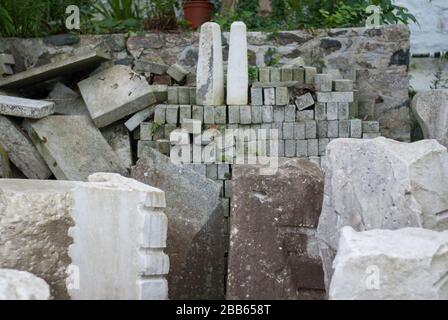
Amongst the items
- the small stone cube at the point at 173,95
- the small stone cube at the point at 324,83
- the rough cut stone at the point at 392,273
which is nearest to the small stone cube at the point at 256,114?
the small stone cube at the point at 324,83

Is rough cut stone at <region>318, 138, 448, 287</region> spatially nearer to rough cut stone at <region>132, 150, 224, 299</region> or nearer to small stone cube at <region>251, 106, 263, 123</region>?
rough cut stone at <region>132, 150, 224, 299</region>

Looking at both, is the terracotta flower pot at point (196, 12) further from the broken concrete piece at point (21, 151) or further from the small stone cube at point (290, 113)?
the broken concrete piece at point (21, 151)

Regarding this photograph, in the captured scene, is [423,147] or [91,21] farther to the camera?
[91,21]

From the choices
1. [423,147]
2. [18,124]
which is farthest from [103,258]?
[18,124]

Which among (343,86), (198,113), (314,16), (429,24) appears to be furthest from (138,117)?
(429,24)

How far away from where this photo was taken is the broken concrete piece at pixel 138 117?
6.62 metres

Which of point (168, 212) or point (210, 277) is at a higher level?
point (168, 212)

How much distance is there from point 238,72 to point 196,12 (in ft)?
6.28

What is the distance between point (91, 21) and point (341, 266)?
16.2 ft

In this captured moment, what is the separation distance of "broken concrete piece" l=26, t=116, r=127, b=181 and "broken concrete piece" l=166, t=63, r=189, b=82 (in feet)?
2.73

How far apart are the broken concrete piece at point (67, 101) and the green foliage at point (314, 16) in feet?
5.20

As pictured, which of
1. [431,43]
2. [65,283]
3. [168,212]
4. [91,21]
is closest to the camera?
[65,283]

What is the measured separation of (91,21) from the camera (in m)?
7.93
